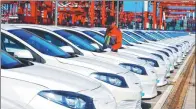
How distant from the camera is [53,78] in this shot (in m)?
4.50

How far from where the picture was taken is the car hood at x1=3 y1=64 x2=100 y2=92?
4.25m

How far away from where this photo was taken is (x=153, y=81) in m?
8.75

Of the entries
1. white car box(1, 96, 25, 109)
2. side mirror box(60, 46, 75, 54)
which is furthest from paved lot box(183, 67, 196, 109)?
white car box(1, 96, 25, 109)

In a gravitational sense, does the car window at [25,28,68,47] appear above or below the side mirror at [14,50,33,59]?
above

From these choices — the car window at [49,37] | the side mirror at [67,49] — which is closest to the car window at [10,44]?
the side mirror at [67,49]

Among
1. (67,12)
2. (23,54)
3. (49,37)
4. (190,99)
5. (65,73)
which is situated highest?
(67,12)

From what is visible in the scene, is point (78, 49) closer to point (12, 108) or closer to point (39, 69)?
point (39, 69)

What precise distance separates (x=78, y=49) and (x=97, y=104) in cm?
374

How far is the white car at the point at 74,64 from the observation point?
6.22 meters

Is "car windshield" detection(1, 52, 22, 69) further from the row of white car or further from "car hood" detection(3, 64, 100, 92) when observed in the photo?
"car hood" detection(3, 64, 100, 92)

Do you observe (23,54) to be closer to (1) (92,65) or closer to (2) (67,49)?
(1) (92,65)

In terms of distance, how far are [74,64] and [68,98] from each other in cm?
243

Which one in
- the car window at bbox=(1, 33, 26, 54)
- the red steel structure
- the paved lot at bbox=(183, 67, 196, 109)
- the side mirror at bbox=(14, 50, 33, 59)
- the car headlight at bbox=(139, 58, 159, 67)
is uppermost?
the red steel structure

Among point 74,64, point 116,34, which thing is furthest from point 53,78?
point 116,34
